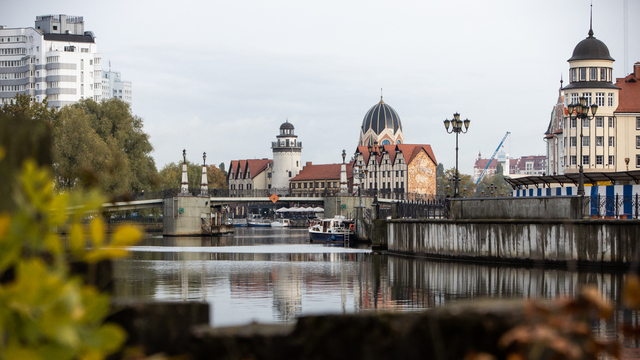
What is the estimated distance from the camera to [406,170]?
493 feet

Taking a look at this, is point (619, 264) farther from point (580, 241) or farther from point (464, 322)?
point (464, 322)

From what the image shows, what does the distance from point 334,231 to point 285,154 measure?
93498 mm

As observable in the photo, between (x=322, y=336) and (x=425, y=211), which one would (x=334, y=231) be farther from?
(x=322, y=336)

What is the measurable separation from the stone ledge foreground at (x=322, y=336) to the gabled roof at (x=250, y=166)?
170636 millimetres

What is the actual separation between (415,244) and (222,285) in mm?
14547

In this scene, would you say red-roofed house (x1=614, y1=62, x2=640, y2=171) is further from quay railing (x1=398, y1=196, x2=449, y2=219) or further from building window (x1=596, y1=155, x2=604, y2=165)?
quay railing (x1=398, y1=196, x2=449, y2=219)

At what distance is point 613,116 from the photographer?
250ft

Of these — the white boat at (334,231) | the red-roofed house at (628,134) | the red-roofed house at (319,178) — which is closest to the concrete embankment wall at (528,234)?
the white boat at (334,231)

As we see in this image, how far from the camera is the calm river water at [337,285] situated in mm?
17469

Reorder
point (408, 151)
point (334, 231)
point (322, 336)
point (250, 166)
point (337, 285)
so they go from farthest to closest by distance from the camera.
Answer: point (250, 166)
point (408, 151)
point (334, 231)
point (337, 285)
point (322, 336)

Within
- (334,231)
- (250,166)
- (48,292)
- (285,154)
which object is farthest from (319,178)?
(48,292)

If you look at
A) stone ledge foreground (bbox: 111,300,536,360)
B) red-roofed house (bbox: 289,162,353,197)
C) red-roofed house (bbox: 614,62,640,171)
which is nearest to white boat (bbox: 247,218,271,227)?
red-roofed house (bbox: 289,162,353,197)

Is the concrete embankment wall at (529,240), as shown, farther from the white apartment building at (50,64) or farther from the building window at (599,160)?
the white apartment building at (50,64)

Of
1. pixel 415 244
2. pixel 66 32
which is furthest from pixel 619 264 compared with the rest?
pixel 66 32
